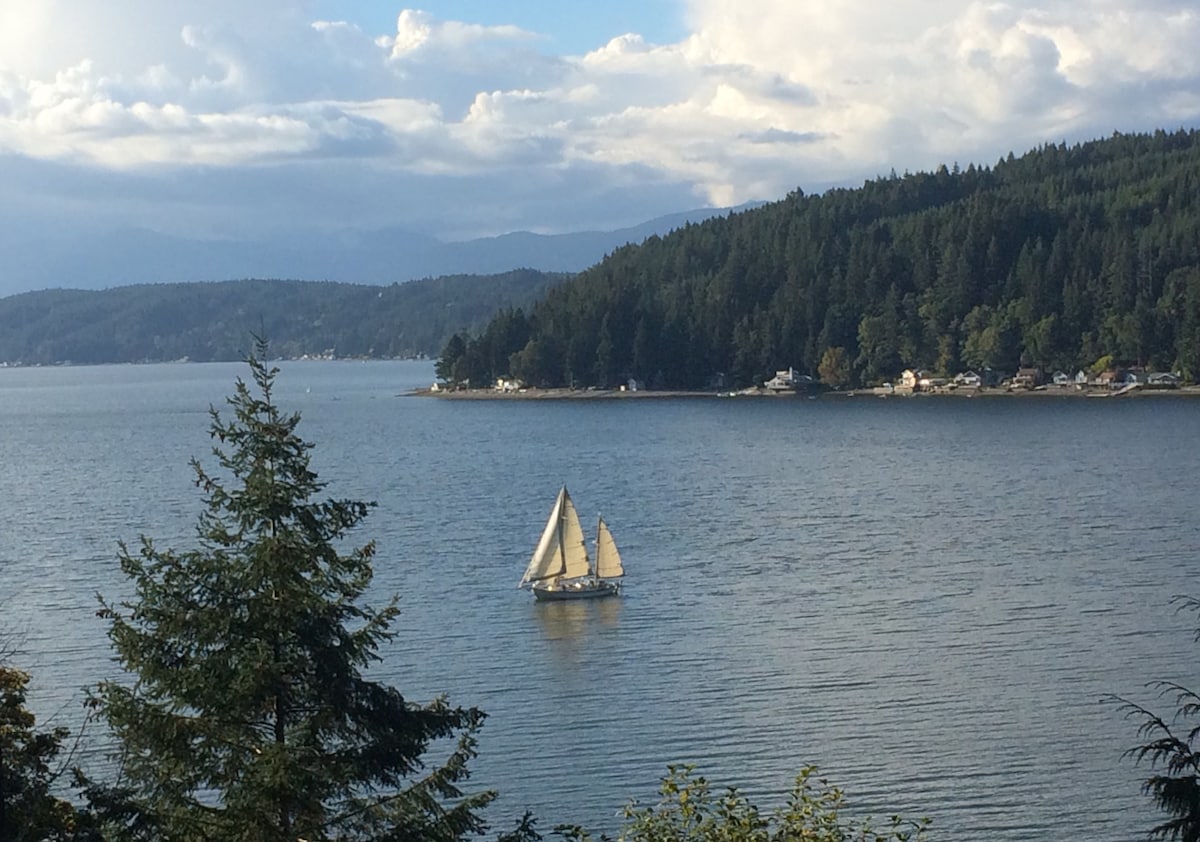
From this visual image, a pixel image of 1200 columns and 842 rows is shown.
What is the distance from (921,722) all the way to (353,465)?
56355 mm

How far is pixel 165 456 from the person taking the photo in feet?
280

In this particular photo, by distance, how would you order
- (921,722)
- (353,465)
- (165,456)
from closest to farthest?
(921,722) → (353,465) → (165,456)

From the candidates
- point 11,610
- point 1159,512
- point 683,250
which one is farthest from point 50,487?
point 683,250

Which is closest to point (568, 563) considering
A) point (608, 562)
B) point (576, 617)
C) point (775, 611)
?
point (608, 562)

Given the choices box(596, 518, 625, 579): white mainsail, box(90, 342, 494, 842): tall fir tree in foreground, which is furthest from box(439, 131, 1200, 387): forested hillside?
box(90, 342, 494, 842): tall fir tree in foreground

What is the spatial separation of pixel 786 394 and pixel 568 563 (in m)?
97.6

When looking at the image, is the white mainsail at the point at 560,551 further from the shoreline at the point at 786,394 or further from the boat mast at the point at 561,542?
the shoreline at the point at 786,394

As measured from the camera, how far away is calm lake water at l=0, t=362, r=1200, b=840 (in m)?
23.0

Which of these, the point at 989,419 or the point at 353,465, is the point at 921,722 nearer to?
the point at 353,465

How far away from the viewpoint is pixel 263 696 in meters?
9.66

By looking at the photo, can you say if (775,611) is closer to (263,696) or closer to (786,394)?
(263,696)

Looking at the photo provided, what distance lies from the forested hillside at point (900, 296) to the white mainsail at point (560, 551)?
296ft

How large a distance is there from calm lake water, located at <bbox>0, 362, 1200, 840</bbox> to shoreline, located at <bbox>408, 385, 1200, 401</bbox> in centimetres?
3991

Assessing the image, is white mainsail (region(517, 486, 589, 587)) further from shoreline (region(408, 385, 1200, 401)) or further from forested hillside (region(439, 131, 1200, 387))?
forested hillside (region(439, 131, 1200, 387))
